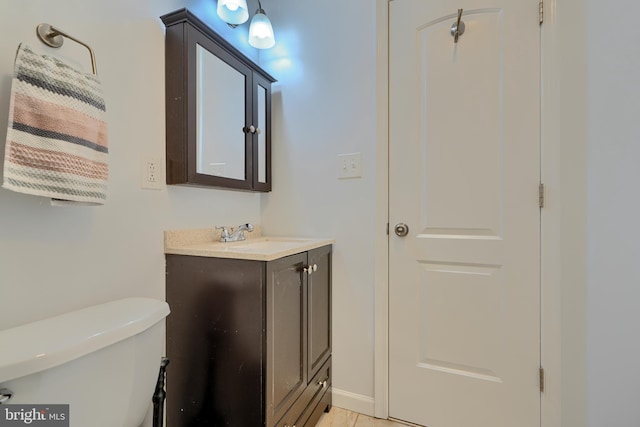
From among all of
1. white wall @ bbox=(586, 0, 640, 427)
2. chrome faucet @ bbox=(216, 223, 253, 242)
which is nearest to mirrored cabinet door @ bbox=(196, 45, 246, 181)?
chrome faucet @ bbox=(216, 223, 253, 242)

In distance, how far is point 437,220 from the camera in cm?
136

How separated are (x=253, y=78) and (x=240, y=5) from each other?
13.1 inches

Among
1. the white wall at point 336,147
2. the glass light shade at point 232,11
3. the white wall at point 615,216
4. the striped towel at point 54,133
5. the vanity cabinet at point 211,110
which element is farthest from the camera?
the white wall at point 336,147

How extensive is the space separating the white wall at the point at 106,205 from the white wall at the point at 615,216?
1.50 metres

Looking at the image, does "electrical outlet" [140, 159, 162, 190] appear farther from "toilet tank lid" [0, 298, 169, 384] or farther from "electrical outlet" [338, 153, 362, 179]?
"electrical outlet" [338, 153, 362, 179]

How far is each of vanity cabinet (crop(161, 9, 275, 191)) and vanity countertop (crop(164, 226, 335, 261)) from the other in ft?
0.79

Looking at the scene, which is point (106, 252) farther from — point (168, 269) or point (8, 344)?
point (8, 344)

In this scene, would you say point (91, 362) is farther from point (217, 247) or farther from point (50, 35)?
point (50, 35)

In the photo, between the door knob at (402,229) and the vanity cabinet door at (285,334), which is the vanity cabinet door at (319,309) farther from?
the door knob at (402,229)

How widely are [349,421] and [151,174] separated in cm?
147

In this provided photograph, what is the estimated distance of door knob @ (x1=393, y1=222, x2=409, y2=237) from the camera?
4.64 feet

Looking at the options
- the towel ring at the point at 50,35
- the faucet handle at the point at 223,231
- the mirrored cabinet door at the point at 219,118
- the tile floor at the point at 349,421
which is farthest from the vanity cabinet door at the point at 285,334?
the towel ring at the point at 50,35

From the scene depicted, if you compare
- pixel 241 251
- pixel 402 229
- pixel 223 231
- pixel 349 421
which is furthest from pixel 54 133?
pixel 349 421

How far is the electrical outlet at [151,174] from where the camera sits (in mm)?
1088
